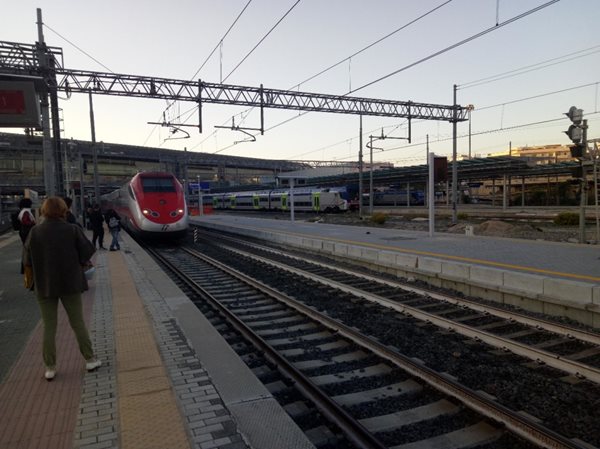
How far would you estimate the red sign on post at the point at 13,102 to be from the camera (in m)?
10.7

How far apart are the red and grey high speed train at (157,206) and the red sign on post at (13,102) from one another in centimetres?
662

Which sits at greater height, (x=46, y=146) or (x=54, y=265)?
(x=46, y=146)

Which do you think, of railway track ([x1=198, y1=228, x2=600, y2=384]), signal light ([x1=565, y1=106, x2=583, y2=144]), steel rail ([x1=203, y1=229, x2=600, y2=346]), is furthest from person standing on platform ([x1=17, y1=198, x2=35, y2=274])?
signal light ([x1=565, y1=106, x2=583, y2=144])

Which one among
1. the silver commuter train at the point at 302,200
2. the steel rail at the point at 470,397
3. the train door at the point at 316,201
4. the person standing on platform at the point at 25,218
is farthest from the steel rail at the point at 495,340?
the silver commuter train at the point at 302,200

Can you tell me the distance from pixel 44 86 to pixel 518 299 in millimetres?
13315

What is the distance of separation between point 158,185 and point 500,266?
13363 mm

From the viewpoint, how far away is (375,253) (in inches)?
461

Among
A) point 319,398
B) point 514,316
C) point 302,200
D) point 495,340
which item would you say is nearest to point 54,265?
point 319,398

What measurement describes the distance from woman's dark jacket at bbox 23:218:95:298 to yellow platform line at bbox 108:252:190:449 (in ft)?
3.28

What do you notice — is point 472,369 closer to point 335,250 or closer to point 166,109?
point 335,250

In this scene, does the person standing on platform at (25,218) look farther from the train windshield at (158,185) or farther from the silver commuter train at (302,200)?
the silver commuter train at (302,200)

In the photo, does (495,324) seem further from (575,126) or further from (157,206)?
(157,206)

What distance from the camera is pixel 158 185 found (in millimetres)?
17812

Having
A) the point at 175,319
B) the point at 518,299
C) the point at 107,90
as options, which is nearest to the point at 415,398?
the point at 175,319
